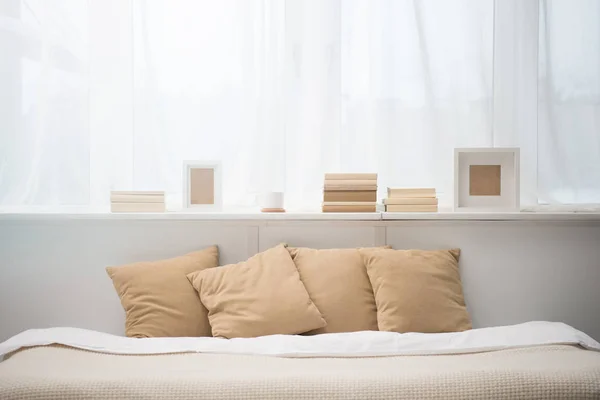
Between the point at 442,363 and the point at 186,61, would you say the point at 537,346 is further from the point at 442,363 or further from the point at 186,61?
the point at 186,61

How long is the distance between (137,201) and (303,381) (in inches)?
46.7

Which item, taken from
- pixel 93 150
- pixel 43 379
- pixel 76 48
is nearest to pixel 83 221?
pixel 93 150

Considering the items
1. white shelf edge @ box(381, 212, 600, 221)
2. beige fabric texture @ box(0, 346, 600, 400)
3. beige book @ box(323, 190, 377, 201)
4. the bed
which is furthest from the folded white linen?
beige book @ box(323, 190, 377, 201)

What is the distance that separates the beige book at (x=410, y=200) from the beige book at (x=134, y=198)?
91 centimetres

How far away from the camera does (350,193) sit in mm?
2387

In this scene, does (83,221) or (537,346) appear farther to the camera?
(83,221)

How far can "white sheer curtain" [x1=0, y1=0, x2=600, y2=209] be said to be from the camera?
101 inches

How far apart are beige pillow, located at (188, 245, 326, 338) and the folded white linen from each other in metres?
0.15

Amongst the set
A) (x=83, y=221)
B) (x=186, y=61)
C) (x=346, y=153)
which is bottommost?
(x=83, y=221)

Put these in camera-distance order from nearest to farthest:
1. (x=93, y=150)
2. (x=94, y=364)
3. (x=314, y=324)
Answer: (x=94, y=364) < (x=314, y=324) < (x=93, y=150)

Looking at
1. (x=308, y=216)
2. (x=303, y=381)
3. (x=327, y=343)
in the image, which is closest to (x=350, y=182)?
(x=308, y=216)

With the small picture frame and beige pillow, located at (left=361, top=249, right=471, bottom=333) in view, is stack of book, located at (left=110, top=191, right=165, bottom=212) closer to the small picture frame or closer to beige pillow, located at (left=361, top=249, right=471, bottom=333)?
the small picture frame

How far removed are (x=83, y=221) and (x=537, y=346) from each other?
1.68 meters

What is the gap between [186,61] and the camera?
2.58 m
